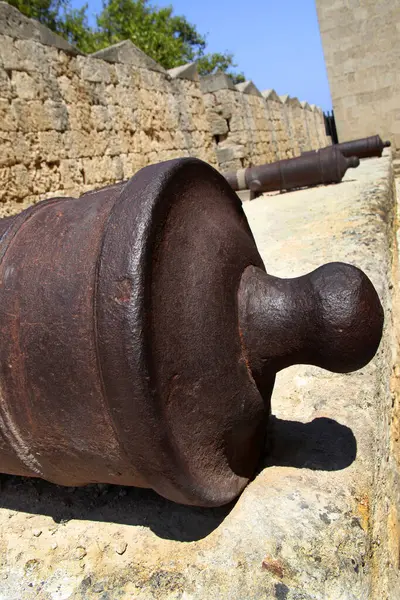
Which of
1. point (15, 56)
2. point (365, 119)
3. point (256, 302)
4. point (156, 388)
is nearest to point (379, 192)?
point (15, 56)

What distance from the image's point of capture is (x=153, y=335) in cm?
125

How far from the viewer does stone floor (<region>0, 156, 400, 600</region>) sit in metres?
1.34

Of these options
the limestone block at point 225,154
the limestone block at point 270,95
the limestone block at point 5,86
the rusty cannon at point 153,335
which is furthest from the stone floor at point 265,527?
the limestone block at point 270,95

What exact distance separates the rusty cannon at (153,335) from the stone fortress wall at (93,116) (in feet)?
16.8

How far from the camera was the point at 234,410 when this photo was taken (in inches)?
58.0

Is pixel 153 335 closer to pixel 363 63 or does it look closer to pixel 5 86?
pixel 5 86

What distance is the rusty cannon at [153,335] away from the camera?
4.10 feet

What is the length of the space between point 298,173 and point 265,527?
7.59 metres

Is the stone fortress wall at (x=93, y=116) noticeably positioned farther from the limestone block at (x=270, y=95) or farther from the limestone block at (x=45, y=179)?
the limestone block at (x=270, y=95)

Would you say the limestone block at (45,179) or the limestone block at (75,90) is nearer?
the limestone block at (45,179)

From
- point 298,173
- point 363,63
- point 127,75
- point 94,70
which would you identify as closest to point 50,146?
point 94,70

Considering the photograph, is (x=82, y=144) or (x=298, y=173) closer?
(x=82, y=144)

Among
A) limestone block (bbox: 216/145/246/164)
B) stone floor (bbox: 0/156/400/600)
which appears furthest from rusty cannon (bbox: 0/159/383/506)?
limestone block (bbox: 216/145/246/164)

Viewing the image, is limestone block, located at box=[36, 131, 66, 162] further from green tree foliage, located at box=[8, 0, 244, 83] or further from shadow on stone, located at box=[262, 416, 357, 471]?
green tree foliage, located at box=[8, 0, 244, 83]
